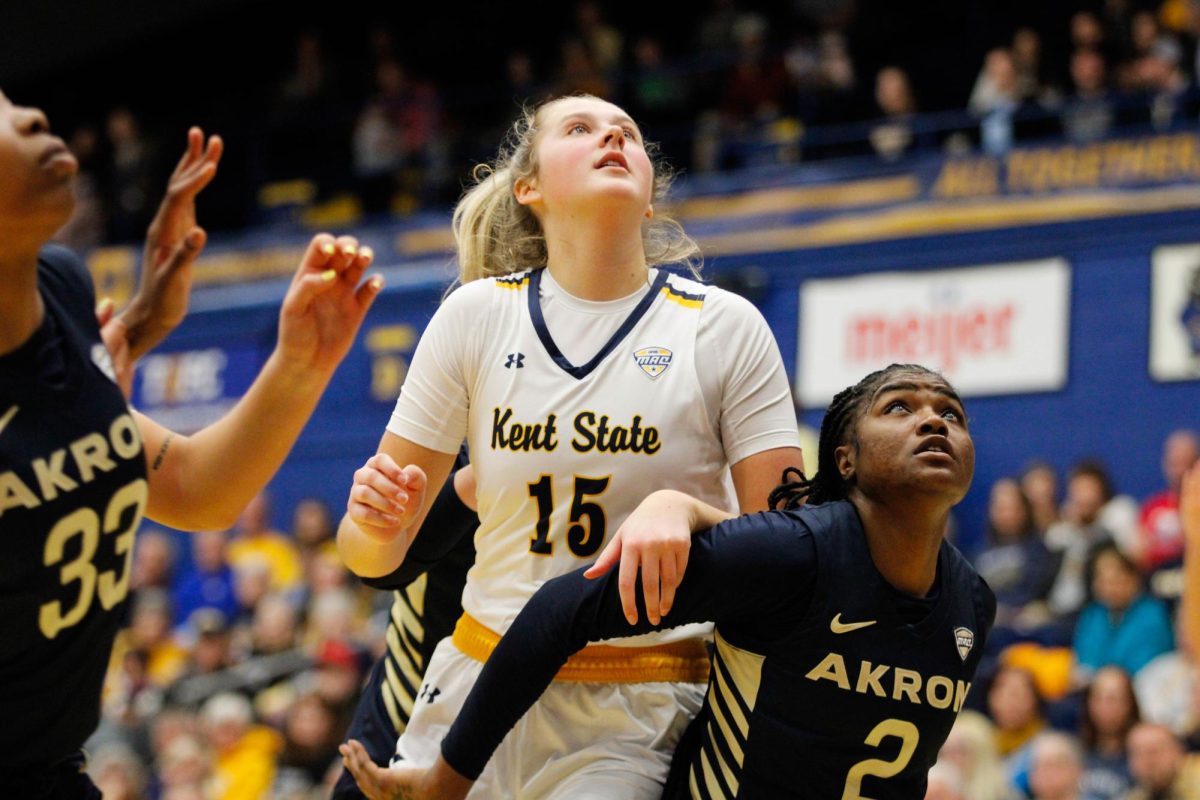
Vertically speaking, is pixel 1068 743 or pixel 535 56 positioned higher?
pixel 535 56

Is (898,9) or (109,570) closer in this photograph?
(109,570)

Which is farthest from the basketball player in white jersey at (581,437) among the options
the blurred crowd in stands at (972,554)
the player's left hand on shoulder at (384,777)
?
the blurred crowd in stands at (972,554)

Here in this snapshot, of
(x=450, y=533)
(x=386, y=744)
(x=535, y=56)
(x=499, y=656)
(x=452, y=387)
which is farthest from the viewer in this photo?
(x=535, y=56)

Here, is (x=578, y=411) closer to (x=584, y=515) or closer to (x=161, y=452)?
(x=584, y=515)

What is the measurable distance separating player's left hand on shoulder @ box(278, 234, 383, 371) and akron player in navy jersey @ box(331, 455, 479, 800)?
0.81 metres

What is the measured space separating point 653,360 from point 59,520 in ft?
5.05

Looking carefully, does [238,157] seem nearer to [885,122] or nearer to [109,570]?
[885,122]

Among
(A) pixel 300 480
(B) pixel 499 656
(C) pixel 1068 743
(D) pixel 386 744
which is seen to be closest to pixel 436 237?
(A) pixel 300 480

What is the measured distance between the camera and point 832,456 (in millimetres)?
4027

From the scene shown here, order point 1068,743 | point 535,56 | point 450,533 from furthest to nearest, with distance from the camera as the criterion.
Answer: point 535,56 < point 1068,743 < point 450,533

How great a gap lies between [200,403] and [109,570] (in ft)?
42.7

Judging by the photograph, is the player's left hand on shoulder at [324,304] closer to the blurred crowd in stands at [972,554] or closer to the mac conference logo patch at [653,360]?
the mac conference logo patch at [653,360]

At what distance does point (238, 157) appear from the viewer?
60.3ft

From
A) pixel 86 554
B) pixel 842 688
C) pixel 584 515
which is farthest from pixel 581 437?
pixel 86 554
